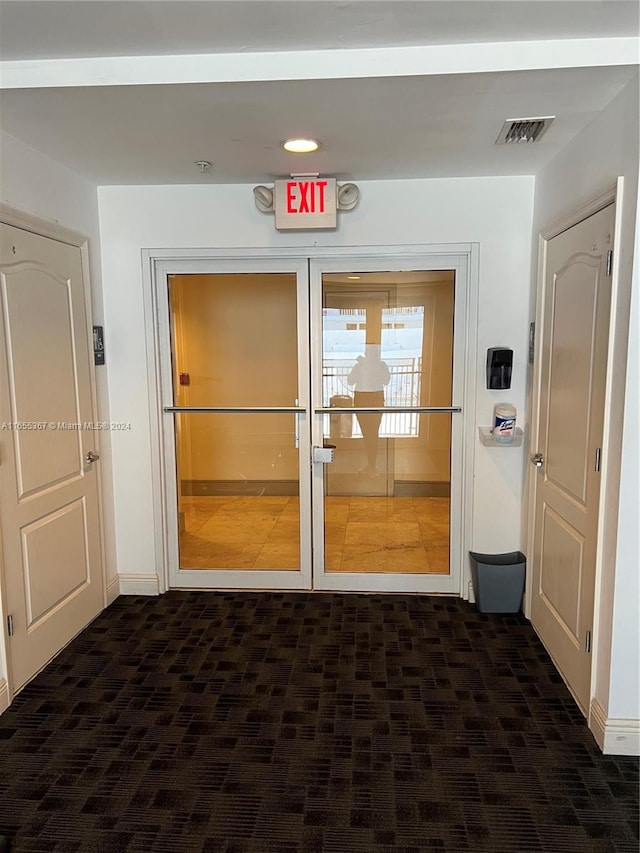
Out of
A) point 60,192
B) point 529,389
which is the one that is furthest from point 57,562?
point 529,389

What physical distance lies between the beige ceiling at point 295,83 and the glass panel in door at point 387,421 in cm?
89

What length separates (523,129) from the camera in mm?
2643

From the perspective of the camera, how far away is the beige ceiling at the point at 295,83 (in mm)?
1844

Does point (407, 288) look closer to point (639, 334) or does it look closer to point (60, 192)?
point (639, 334)

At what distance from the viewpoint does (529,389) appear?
135 inches

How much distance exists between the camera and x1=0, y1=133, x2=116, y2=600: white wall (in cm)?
269

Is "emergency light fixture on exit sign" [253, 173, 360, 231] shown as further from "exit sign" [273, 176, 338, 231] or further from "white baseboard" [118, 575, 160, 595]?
"white baseboard" [118, 575, 160, 595]

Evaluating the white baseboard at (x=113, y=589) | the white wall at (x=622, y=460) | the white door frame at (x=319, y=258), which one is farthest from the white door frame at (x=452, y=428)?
the white baseboard at (x=113, y=589)

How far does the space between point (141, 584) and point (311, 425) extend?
60.8 inches

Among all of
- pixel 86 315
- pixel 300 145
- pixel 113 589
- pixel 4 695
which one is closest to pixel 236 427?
pixel 86 315

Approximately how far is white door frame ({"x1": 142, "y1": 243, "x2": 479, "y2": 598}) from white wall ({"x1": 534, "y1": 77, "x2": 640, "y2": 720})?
1.09 meters

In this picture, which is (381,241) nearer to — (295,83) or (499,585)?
(295,83)

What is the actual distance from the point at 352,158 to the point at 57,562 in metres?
2.65

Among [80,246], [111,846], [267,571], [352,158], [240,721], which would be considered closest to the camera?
[111,846]
